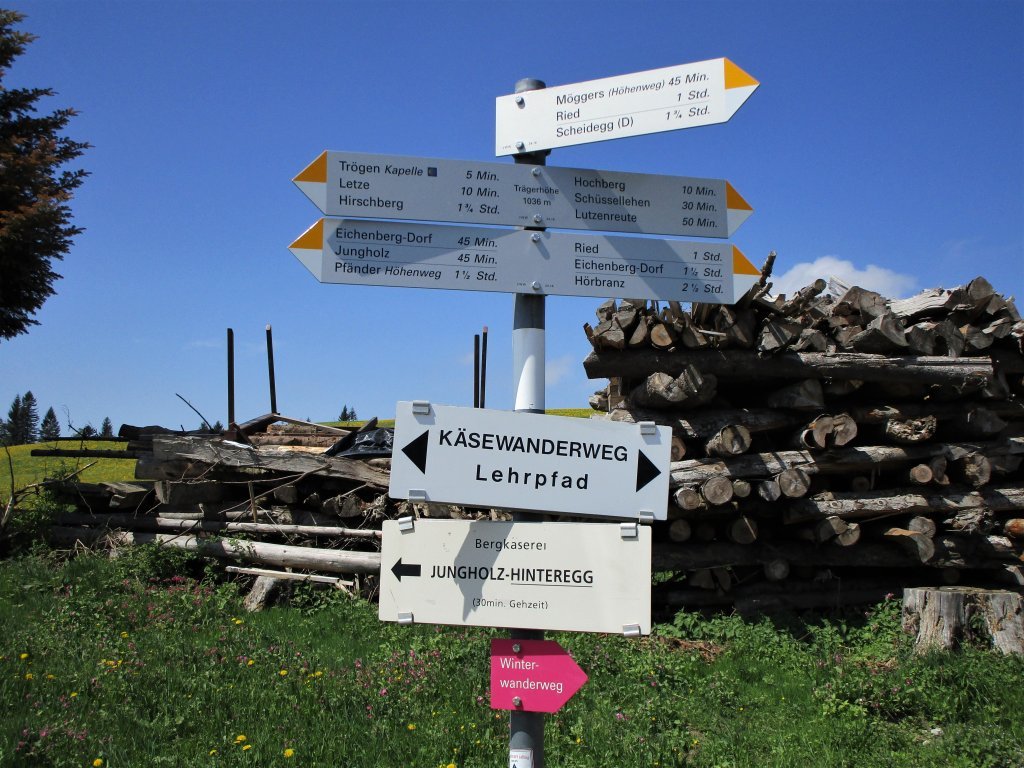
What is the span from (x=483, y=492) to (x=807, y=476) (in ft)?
19.6

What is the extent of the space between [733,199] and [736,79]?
0.47 meters

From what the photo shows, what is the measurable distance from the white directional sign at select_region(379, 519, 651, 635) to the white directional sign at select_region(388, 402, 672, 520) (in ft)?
0.32

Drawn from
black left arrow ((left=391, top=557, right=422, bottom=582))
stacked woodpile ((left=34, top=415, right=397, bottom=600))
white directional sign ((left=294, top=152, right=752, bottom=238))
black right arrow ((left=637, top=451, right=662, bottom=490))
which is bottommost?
stacked woodpile ((left=34, top=415, right=397, bottom=600))

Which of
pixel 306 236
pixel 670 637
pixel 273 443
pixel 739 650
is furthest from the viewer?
pixel 273 443

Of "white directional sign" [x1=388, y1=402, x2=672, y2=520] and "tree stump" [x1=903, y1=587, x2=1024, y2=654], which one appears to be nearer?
"white directional sign" [x1=388, y1=402, x2=672, y2=520]

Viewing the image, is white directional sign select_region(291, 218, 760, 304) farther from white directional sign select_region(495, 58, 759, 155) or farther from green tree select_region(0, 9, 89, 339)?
green tree select_region(0, 9, 89, 339)

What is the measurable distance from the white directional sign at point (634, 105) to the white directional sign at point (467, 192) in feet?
0.48

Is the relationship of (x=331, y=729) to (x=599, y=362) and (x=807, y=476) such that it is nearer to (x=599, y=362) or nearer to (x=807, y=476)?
(x=599, y=362)

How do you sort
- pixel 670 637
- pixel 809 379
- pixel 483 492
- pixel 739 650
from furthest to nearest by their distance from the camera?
pixel 809 379, pixel 670 637, pixel 739 650, pixel 483 492

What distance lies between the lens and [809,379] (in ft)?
26.8

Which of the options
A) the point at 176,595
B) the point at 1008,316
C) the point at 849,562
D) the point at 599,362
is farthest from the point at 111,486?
the point at 1008,316

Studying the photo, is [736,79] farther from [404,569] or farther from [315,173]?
[404,569]

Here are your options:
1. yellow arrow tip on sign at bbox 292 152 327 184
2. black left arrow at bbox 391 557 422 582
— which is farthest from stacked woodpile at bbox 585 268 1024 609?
black left arrow at bbox 391 557 422 582

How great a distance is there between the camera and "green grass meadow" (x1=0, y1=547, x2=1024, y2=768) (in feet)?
15.0
